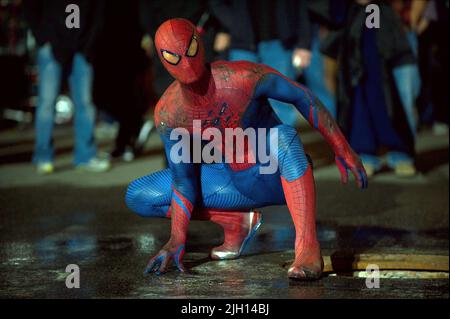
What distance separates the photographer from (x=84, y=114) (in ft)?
29.7

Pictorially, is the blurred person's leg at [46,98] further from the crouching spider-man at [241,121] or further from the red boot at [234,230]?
the crouching spider-man at [241,121]

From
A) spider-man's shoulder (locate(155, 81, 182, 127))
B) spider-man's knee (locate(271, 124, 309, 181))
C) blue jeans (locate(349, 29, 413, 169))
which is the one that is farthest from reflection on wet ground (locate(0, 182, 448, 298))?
blue jeans (locate(349, 29, 413, 169))

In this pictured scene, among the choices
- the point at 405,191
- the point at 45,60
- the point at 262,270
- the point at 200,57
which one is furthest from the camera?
the point at 45,60

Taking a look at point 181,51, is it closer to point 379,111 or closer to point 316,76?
point 379,111

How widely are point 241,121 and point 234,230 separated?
76cm

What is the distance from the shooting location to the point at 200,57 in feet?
14.7

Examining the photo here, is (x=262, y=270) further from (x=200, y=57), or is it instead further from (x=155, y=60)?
(x=155, y=60)

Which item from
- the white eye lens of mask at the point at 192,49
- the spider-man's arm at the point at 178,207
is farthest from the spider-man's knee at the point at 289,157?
the white eye lens of mask at the point at 192,49

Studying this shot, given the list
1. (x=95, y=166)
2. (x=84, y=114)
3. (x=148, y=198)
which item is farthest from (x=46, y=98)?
(x=148, y=198)

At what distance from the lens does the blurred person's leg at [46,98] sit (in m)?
8.83

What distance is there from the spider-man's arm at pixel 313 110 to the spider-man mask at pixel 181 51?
13.6 inches
